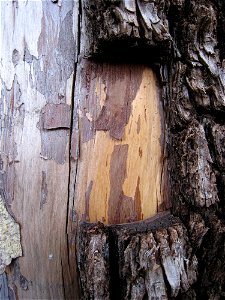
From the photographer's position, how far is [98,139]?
1.03m

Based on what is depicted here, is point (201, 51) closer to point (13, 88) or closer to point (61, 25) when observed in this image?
point (61, 25)

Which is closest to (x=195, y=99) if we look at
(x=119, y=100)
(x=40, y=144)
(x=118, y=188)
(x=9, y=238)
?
(x=119, y=100)

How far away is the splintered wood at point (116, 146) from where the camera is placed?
Result: 1026 millimetres

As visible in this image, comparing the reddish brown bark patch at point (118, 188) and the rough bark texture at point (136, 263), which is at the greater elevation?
the reddish brown bark patch at point (118, 188)

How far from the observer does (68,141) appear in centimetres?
102

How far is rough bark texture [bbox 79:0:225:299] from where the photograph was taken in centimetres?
97

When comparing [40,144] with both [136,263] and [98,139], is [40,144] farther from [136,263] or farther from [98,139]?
[136,263]

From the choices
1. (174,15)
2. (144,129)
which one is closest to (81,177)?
(144,129)

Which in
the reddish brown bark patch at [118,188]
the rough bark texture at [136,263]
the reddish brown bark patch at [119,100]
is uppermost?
the reddish brown bark patch at [119,100]

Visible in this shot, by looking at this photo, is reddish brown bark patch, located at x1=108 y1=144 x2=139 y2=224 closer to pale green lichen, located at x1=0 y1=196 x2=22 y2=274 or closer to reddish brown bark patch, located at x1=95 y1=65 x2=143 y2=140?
reddish brown bark patch, located at x1=95 y1=65 x2=143 y2=140

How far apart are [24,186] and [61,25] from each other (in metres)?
0.55

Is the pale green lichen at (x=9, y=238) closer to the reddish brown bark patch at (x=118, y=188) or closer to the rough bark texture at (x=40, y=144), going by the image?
the rough bark texture at (x=40, y=144)

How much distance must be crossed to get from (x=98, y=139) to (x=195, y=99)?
1.13ft

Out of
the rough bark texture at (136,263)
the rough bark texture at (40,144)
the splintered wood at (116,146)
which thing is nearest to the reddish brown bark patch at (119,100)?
the splintered wood at (116,146)
